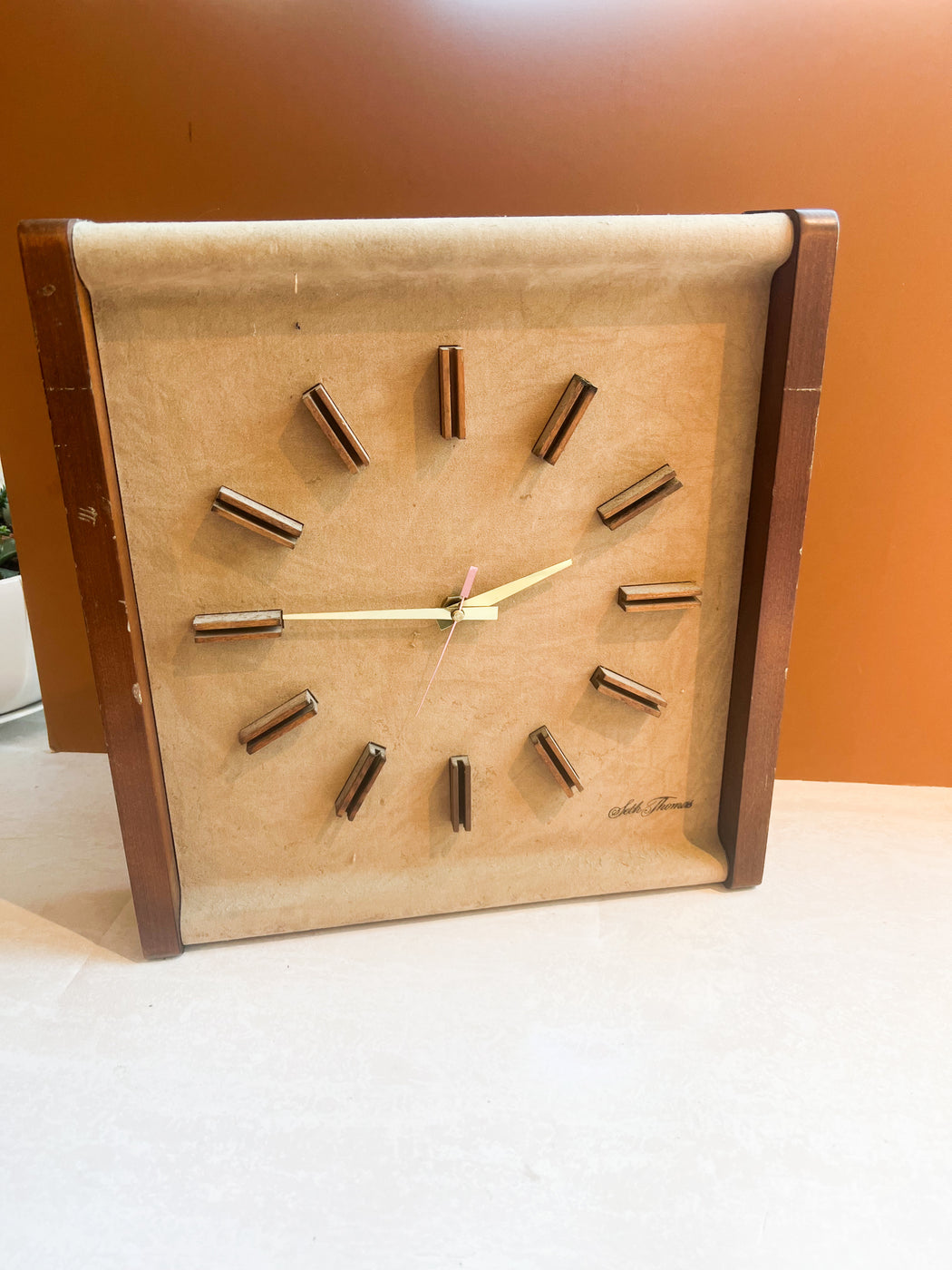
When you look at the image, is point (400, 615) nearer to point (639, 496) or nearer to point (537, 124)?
point (639, 496)

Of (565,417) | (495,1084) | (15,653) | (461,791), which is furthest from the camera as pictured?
(15,653)

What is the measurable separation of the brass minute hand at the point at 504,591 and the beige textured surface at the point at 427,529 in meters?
Answer: 0.02

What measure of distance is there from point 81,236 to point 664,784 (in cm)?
88

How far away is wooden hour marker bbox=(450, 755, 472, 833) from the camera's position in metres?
0.98

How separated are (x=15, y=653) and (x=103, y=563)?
711 millimetres

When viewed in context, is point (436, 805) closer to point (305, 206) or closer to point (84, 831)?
point (84, 831)

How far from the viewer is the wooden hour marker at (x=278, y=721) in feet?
3.02

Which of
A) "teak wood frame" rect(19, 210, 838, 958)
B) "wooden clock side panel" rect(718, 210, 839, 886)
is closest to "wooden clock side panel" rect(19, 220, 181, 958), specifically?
"teak wood frame" rect(19, 210, 838, 958)

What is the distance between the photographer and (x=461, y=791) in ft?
3.24

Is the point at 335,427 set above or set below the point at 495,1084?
above

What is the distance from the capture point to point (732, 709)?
1029 millimetres
